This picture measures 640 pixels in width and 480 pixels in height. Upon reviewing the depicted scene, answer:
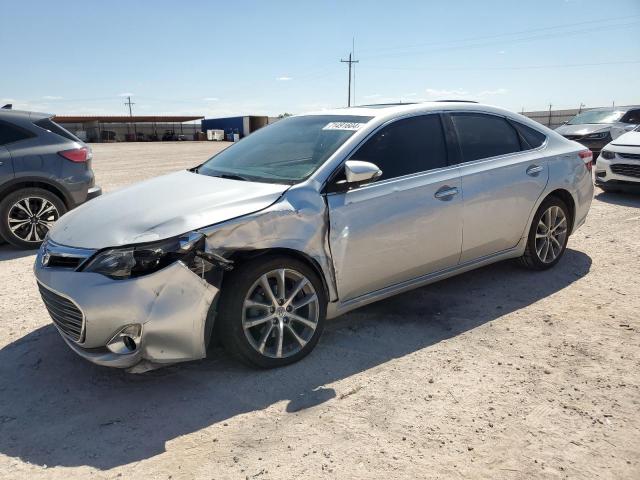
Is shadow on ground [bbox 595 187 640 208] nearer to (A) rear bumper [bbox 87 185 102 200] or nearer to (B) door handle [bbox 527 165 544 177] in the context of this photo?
(B) door handle [bbox 527 165 544 177]

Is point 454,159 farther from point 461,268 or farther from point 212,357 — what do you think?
point 212,357

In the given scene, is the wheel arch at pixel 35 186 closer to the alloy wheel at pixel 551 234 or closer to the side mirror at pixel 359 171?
the side mirror at pixel 359 171

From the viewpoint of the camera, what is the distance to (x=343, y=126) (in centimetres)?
392

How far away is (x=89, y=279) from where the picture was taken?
2838mm

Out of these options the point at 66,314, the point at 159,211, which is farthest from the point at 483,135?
the point at 66,314

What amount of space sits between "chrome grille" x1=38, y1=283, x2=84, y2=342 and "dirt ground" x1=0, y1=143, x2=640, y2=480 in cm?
40

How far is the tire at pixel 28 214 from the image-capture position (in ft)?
20.5

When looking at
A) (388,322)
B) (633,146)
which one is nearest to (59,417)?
(388,322)

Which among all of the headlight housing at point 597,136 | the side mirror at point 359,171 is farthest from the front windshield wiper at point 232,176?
the headlight housing at point 597,136

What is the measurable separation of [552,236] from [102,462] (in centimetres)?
431

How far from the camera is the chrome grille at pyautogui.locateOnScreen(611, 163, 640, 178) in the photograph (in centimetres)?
875

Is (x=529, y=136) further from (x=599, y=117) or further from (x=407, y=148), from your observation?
(x=599, y=117)

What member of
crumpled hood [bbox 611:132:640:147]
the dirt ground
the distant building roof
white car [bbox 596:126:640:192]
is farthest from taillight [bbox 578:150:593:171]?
the distant building roof

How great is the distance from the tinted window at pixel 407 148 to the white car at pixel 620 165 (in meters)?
6.37
